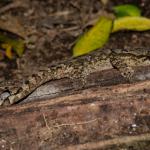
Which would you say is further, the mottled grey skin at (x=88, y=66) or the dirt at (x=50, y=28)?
the dirt at (x=50, y=28)

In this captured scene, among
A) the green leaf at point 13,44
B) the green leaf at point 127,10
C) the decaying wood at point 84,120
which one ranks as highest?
the green leaf at point 127,10

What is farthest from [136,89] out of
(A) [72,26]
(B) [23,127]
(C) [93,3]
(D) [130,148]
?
(C) [93,3]

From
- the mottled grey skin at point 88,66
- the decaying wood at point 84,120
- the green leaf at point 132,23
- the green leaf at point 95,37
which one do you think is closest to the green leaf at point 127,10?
the green leaf at point 132,23

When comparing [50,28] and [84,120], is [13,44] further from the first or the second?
[84,120]

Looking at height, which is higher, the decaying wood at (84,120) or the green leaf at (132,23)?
the green leaf at (132,23)

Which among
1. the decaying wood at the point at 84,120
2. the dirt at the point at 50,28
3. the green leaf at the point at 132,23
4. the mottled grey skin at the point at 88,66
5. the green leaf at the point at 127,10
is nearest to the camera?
the decaying wood at the point at 84,120

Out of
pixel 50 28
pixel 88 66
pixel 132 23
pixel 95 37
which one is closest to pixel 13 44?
pixel 50 28

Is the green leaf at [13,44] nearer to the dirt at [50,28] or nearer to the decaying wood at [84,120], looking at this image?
→ the dirt at [50,28]
